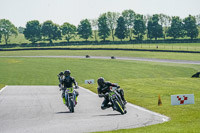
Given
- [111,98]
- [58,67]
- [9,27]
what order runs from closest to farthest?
[111,98]
[58,67]
[9,27]

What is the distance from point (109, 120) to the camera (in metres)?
15.1

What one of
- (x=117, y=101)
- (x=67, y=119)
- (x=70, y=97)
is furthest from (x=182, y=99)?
(x=67, y=119)

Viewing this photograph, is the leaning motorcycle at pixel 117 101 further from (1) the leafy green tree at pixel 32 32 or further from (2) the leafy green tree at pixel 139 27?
(1) the leafy green tree at pixel 32 32

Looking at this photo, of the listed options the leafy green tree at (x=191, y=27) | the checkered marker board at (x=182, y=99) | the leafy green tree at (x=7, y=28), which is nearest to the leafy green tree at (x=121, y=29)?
the leafy green tree at (x=191, y=27)

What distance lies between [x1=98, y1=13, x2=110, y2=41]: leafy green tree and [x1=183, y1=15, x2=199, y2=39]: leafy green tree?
37.2 metres

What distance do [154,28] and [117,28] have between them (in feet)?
57.0

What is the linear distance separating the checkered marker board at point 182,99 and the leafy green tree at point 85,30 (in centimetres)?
16289

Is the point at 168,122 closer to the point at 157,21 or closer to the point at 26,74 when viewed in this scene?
the point at 26,74

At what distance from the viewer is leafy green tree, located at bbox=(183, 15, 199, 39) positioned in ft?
522

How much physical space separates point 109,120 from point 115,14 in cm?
17946

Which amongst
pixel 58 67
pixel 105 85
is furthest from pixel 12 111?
pixel 58 67

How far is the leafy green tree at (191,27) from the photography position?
159 m

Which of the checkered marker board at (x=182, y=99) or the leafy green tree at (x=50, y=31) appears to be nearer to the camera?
the checkered marker board at (x=182, y=99)

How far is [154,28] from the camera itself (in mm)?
171375
